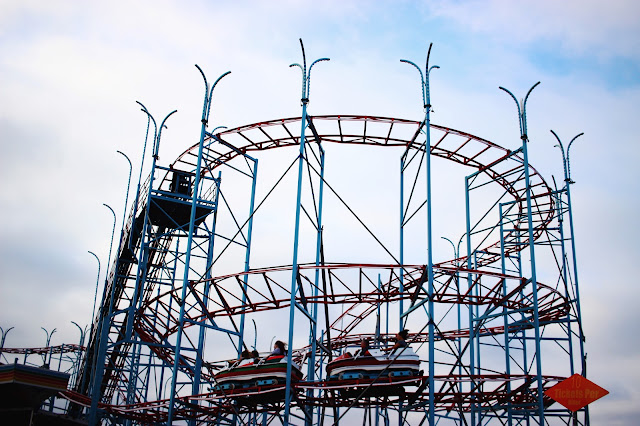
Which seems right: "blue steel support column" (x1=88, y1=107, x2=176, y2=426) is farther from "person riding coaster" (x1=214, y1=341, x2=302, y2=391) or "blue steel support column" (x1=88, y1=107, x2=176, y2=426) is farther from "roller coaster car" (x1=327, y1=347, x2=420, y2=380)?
"roller coaster car" (x1=327, y1=347, x2=420, y2=380)

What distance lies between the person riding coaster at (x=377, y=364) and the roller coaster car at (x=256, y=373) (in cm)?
130

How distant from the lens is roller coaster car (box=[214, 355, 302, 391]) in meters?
16.8

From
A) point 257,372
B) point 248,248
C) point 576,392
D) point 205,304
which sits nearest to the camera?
point 576,392

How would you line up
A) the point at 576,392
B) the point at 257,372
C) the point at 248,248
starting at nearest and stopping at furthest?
the point at 576,392
the point at 257,372
the point at 248,248

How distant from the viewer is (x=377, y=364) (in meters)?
16.6

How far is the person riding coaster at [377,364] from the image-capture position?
16562 millimetres

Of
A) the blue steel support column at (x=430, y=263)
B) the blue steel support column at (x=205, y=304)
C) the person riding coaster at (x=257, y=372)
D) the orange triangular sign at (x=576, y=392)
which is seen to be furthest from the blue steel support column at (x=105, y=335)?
the orange triangular sign at (x=576, y=392)

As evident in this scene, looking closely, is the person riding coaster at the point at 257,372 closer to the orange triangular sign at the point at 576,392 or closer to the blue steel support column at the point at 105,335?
the blue steel support column at the point at 105,335

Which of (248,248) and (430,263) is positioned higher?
(248,248)

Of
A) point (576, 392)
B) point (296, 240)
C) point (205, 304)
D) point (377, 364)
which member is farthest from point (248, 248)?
point (576, 392)

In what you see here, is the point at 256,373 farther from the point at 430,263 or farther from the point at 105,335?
the point at 105,335

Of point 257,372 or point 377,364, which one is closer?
point 377,364

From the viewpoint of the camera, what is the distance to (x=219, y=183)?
24.6 meters

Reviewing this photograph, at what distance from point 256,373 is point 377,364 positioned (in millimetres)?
3226
